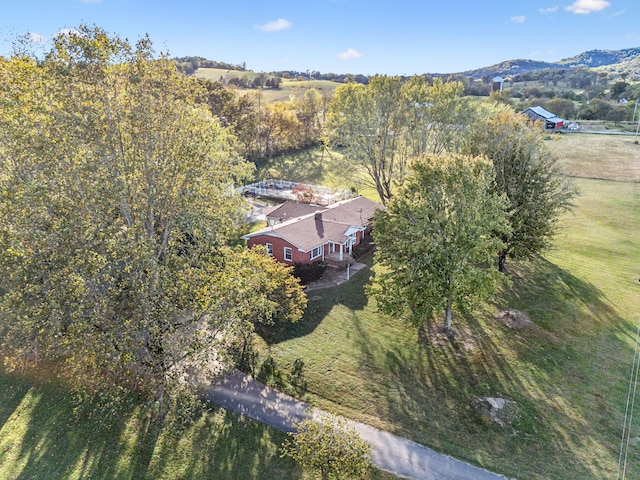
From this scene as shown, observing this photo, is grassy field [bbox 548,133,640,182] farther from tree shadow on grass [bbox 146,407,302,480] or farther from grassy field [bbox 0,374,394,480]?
grassy field [bbox 0,374,394,480]

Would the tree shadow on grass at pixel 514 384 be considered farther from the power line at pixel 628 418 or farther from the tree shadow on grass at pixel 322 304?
the tree shadow on grass at pixel 322 304

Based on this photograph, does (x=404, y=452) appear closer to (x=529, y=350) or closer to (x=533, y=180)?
(x=529, y=350)

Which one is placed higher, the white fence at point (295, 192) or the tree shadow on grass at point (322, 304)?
the white fence at point (295, 192)

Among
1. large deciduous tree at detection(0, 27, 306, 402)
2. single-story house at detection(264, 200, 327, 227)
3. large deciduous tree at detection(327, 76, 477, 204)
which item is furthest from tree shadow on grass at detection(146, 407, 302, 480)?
large deciduous tree at detection(327, 76, 477, 204)

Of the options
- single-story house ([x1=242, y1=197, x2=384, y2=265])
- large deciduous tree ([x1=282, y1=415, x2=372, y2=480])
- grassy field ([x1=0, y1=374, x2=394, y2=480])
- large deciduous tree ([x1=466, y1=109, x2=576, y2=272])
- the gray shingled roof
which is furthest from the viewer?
the gray shingled roof

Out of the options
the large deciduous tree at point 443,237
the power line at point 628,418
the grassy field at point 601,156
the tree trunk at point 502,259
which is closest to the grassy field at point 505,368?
the power line at point 628,418

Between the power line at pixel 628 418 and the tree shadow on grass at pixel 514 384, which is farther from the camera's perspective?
the tree shadow on grass at pixel 514 384
